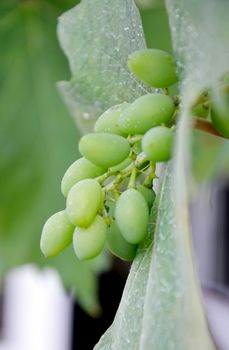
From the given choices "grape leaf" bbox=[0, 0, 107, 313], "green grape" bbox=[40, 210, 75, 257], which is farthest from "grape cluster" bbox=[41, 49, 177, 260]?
"grape leaf" bbox=[0, 0, 107, 313]

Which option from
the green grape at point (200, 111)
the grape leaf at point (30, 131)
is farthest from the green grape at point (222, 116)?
the grape leaf at point (30, 131)

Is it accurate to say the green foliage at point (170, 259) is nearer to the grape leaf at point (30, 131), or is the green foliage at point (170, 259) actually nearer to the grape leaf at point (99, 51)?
the grape leaf at point (99, 51)

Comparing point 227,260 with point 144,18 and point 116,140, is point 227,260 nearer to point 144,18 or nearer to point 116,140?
point 144,18

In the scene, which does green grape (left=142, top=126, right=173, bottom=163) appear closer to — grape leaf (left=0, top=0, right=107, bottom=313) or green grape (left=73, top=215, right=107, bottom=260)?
green grape (left=73, top=215, right=107, bottom=260)

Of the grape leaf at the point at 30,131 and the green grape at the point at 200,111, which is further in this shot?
the grape leaf at the point at 30,131

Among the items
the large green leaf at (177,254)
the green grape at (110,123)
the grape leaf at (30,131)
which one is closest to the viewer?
the large green leaf at (177,254)

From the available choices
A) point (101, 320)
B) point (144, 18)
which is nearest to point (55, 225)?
point (144, 18)

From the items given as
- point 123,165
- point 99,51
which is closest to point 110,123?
point 123,165
